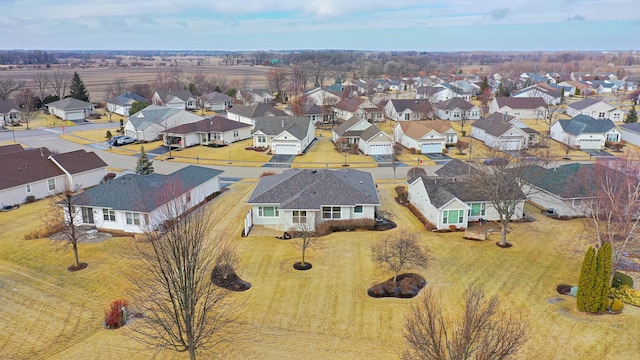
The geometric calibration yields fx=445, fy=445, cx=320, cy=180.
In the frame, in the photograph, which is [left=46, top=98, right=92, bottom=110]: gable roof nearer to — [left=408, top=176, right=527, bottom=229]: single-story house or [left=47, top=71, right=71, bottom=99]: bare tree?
[left=47, top=71, right=71, bottom=99]: bare tree

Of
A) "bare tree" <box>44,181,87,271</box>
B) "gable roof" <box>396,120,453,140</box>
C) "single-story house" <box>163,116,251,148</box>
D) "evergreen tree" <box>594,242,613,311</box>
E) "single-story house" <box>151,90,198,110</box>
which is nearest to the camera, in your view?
"evergreen tree" <box>594,242,613,311</box>

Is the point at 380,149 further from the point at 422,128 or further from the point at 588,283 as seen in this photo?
the point at 588,283

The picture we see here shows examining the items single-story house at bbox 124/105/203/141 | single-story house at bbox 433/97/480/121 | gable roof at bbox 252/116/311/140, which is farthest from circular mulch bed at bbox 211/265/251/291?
single-story house at bbox 433/97/480/121

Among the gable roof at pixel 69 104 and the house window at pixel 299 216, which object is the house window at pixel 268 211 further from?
the gable roof at pixel 69 104

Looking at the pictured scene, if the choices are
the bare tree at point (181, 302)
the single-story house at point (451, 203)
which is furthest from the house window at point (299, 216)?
the bare tree at point (181, 302)

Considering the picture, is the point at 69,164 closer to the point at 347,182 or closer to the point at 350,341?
the point at 347,182

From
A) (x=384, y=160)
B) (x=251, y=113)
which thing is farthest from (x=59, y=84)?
(x=384, y=160)
